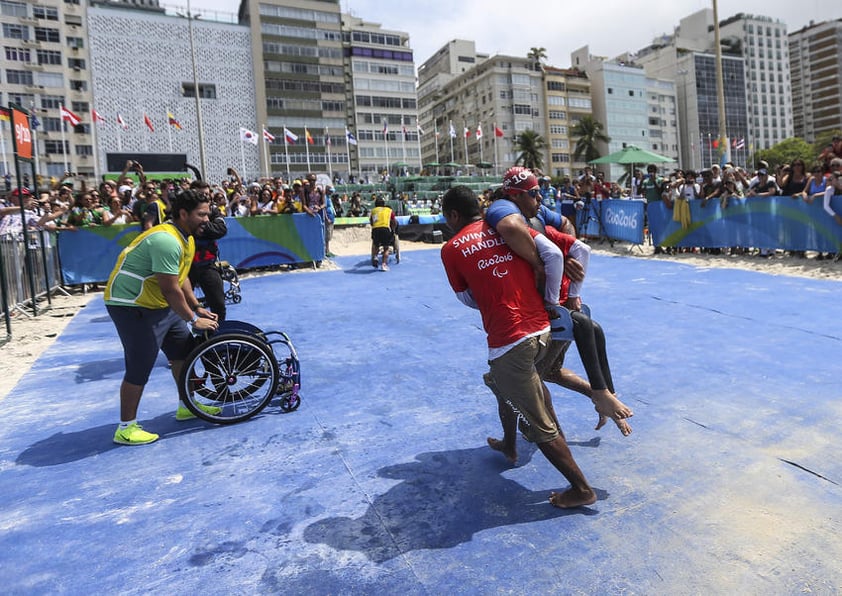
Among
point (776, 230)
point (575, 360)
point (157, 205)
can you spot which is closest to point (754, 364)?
point (575, 360)

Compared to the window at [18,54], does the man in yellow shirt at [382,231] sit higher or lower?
lower

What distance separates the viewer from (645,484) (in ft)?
11.1

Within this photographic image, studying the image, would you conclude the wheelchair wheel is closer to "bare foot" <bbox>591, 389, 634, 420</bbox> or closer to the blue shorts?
the blue shorts

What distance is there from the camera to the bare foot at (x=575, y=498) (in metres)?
3.11

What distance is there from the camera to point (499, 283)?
2.98 m

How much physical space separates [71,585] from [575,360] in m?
4.73

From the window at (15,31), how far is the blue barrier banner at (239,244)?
72.8 m

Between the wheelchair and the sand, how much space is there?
269cm

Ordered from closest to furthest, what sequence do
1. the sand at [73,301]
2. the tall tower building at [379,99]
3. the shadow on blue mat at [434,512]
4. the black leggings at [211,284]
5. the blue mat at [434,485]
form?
the blue mat at [434,485], the shadow on blue mat at [434,512], the black leggings at [211,284], the sand at [73,301], the tall tower building at [379,99]

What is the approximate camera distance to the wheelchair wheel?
471 cm

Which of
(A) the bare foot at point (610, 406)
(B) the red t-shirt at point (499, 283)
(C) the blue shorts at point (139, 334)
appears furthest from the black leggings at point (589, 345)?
(C) the blue shorts at point (139, 334)

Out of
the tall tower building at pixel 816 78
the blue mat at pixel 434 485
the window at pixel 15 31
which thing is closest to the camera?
the blue mat at pixel 434 485

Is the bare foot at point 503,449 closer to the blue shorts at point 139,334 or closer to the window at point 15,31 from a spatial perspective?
the blue shorts at point 139,334

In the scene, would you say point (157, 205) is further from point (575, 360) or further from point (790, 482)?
point (790, 482)
